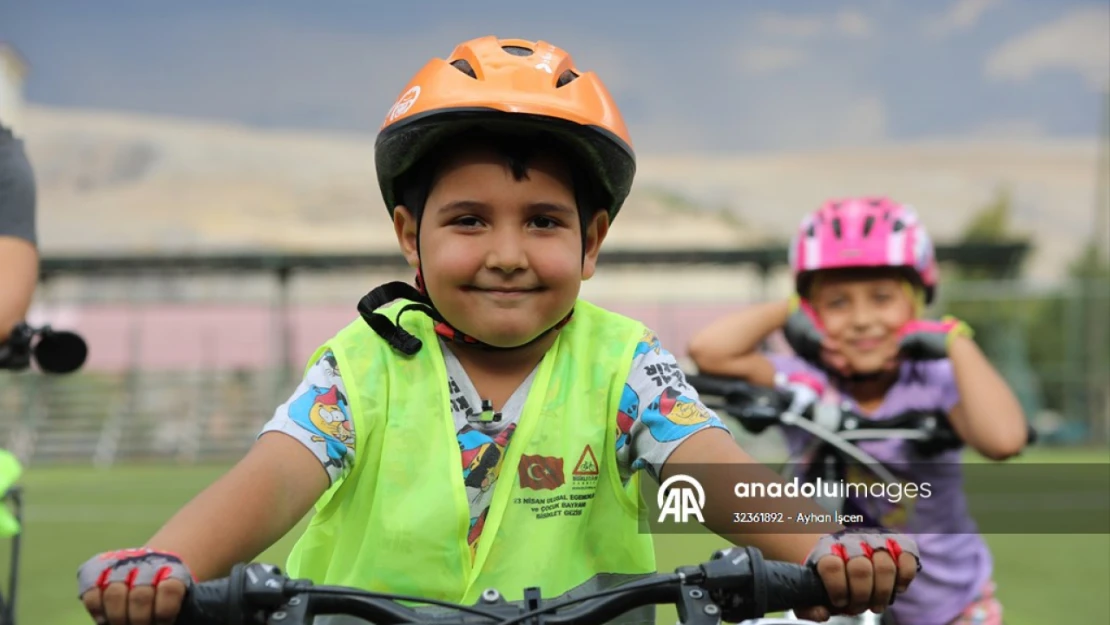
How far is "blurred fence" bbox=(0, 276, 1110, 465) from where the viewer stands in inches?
1112

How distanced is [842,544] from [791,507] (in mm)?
438

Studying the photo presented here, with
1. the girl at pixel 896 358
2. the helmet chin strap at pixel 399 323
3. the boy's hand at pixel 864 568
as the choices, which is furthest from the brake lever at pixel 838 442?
the boy's hand at pixel 864 568

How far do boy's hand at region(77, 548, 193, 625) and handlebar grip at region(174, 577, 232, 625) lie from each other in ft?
0.07

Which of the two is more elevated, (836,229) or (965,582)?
(836,229)

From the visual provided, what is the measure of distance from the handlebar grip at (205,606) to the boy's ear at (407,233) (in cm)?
124

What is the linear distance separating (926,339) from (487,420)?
111 inches

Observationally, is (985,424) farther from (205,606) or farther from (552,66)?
(205,606)

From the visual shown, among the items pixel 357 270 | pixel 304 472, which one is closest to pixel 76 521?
pixel 304 472

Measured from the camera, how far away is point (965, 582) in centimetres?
489

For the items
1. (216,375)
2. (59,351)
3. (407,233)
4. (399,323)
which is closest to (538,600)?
(399,323)

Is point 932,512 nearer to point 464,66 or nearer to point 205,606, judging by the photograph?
point 464,66

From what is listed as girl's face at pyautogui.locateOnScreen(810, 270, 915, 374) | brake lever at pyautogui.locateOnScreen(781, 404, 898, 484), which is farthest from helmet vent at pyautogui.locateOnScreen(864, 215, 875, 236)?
brake lever at pyautogui.locateOnScreen(781, 404, 898, 484)

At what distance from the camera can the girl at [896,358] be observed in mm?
5078

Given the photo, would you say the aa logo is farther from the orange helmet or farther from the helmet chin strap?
the orange helmet
